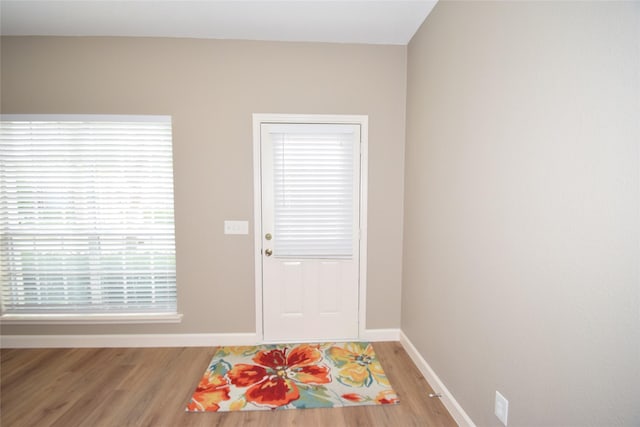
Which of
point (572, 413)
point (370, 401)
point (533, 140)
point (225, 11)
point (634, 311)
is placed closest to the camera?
point (634, 311)

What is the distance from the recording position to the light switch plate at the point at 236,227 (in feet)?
9.00

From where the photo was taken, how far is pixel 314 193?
108 inches

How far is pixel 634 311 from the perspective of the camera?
86cm

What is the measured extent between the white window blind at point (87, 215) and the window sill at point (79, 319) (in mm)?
55

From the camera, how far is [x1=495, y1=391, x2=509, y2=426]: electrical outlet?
1.41 meters

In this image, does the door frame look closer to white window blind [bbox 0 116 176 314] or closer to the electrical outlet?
white window blind [bbox 0 116 176 314]

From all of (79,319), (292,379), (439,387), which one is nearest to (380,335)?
(439,387)

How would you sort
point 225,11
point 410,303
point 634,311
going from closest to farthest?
point 634,311 → point 225,11 → point 410,303

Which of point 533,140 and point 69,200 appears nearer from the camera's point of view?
point 533,140

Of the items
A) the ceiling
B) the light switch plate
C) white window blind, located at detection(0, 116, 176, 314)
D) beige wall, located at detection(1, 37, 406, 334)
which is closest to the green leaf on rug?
beige wall, located at detection(1, 37, 406, 334)

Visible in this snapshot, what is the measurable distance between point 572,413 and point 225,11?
3.10 m

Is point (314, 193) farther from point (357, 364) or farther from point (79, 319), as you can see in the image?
point (79, 319)

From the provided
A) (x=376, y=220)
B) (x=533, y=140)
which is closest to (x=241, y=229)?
(x=376, y=220)

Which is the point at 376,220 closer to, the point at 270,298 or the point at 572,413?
the point at 270,298
